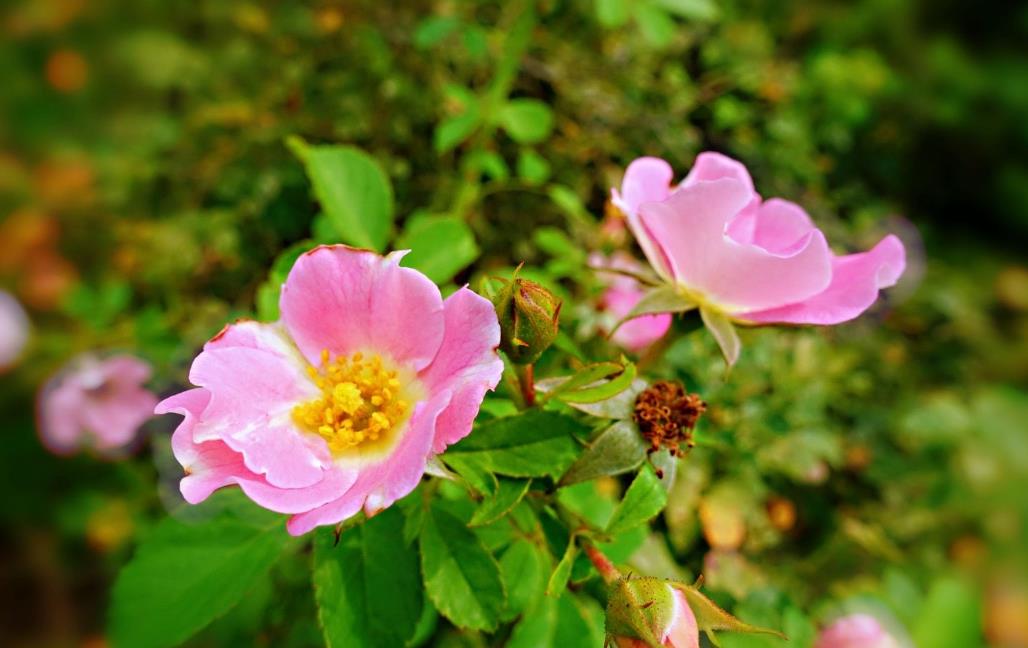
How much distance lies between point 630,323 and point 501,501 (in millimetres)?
365

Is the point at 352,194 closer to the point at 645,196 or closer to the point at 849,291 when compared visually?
the point at 645,196

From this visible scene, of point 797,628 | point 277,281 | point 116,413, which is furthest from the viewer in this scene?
point 116,413

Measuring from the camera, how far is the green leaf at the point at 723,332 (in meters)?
0.60

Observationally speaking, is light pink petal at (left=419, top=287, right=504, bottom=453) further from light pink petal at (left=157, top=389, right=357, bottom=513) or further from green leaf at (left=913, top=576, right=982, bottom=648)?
green leaf at (left=913, top=576, right=982, bottom=648)

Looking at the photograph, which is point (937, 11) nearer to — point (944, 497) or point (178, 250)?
point (944, 497)

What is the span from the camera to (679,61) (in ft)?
4.51

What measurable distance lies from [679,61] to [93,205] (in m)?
1.46

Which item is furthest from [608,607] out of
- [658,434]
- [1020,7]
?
[1020,7]

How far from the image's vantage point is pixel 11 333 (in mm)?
2055

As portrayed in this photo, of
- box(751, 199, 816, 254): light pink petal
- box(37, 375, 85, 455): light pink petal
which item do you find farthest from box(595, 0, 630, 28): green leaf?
box(37, 375, 85, 455): light pink petal

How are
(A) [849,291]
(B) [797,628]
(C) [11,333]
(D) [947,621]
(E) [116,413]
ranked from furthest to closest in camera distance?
1. (C) [11,333]
2. (E) [116,413]
3. (D) [947,621]
4. (B) [797,628]
5. (A) [849,291]

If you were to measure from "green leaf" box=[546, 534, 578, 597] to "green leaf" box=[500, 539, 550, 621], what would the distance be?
A: 71 mm

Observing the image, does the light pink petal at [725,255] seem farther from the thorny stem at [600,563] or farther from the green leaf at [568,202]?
the green leaf at [568,202]

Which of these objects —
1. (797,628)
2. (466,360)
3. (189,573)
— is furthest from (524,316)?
(797,628)
